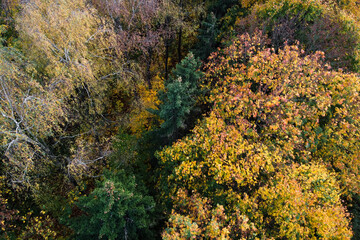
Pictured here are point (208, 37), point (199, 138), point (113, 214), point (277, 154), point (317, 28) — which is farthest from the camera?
point (208, 37)

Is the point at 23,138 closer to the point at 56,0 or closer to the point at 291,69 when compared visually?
the point at 56,0

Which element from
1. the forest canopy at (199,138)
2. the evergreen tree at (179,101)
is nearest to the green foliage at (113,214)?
the forest canopy at (199,138)

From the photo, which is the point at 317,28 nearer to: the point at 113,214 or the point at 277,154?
the point at 277,154

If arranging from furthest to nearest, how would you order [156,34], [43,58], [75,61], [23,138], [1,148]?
[156,34], [43,58], [75,61], [1,148], [23,138]

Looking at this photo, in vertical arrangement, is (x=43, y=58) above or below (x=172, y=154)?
above

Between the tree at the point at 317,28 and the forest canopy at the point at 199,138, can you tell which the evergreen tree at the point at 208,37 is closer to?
the forest canopy at the point at 199,138

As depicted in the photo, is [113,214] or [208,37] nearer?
[113,214]

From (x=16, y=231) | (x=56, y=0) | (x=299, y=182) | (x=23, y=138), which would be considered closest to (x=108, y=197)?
(x=23, y=138)

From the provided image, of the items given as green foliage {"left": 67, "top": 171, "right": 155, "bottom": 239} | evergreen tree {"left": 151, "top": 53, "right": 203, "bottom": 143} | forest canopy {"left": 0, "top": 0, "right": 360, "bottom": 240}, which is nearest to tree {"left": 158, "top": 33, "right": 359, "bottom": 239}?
forest canopy {"left": 0, "top": 0, "right": 360, "bottom": 240}

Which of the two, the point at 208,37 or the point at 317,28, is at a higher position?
the point at 317,28

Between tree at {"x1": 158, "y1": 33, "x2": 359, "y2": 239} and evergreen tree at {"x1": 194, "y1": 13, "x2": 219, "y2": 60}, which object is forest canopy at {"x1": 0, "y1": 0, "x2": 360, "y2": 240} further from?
evergreen tree at {"x1": 194, "y1": 13, "x2": 219, "y2": 60}

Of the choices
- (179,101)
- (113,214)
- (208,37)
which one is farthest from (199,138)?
(208,37)
